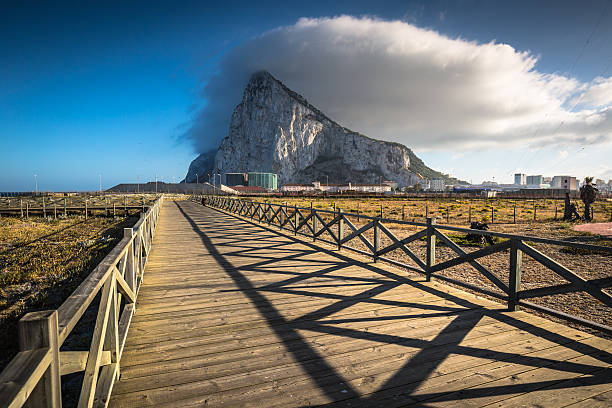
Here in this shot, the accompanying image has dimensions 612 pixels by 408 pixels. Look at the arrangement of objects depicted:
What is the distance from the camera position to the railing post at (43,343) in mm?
1408

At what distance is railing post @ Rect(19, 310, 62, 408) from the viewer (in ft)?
4.62

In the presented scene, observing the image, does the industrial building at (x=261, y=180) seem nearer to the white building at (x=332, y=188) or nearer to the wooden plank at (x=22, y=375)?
the white building at (x=332, y=188)

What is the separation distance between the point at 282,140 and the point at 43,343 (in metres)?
163

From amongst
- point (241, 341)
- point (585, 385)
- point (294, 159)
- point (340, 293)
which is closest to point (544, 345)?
point (585, 385)

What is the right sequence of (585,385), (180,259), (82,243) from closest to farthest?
(585,385) < (180,259) < (82,243)

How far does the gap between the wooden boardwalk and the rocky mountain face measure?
519 feet

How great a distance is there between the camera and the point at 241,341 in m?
3.55

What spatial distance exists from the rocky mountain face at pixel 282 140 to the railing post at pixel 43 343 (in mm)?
161479

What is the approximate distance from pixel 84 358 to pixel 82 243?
62.0 feet

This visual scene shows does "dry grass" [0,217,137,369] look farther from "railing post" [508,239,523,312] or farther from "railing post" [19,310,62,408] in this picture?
"railing post" [508,239,523,312]

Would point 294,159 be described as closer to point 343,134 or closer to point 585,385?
point 343,134

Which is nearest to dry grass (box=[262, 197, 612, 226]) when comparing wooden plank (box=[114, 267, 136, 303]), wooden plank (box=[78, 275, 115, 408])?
wooden plank (box=[114, 267, 136, 303])

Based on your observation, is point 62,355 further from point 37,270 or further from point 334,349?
point 37,270

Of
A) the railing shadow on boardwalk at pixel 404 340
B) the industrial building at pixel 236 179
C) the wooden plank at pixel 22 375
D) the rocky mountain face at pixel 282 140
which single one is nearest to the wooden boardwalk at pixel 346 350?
A: the railing shadow on boardwalk at pixel 404 340
